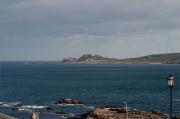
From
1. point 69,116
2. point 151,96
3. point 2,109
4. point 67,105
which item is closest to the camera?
point 69,116

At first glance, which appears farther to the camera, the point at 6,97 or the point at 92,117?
the point at 6,97

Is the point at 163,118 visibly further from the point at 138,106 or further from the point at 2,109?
the point at 2,109

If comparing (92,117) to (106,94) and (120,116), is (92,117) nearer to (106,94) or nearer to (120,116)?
(120,116)

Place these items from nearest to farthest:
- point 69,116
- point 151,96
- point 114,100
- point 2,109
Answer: point 69,116 → point 2,109 → point 114,100 → point 151,96

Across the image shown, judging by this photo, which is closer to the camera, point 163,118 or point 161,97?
point 163,118

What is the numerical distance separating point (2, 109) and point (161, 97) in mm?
43652

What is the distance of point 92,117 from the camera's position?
75.8m

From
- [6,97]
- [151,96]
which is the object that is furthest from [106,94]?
[6,97]

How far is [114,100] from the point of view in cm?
11500

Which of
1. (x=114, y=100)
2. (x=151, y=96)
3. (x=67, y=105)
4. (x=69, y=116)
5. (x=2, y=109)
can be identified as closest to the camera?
(x=69, y=116)

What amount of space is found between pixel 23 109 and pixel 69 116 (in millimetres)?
17698

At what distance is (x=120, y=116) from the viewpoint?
74875 mm

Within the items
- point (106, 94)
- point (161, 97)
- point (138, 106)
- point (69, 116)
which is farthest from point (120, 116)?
point (106, 94)

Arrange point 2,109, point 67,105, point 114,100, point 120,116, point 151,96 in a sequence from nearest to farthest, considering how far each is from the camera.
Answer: point 120,116 → point 2,109 → point 67,105 → point 114,100 → point 151,96
